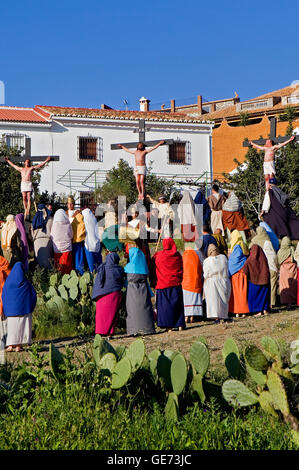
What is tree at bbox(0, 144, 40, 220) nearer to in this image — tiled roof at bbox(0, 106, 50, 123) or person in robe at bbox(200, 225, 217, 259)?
tiled roof at bbox(0, 106, 50, 123)

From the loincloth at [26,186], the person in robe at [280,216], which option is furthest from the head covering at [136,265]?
the loincloth at [26,186]

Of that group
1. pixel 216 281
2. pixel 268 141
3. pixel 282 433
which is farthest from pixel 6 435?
pixel 268 141

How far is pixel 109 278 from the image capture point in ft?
39.9

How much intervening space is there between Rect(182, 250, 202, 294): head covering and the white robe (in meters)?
0.15

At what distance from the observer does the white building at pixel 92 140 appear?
128ft

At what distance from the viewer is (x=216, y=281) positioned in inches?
519

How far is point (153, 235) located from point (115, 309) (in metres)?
→ 5.15

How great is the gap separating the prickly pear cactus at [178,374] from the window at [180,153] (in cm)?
3568

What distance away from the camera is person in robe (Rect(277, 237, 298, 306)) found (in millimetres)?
14523

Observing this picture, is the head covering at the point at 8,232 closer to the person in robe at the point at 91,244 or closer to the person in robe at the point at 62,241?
the person in robe at the point at 62,241

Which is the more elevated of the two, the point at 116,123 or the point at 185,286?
the point at 116,123

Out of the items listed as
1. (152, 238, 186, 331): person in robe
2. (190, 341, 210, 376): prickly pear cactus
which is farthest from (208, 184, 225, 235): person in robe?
(190, 341, 210, 376): prickly pear cactus

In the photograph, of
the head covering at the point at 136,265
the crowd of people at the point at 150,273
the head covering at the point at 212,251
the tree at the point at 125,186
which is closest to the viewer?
the crowd of people at the point at 150,273
